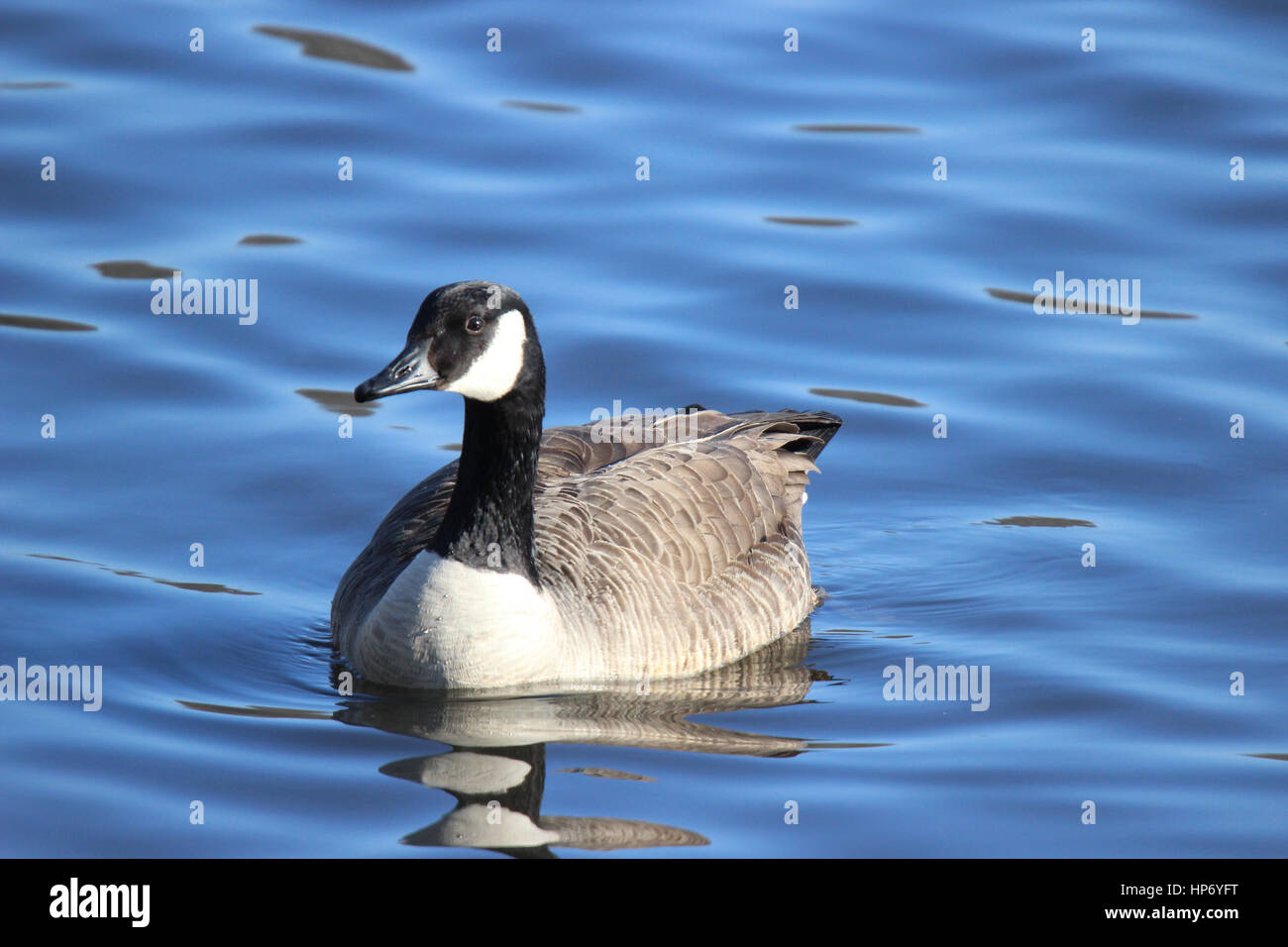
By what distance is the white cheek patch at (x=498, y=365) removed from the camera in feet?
29.9

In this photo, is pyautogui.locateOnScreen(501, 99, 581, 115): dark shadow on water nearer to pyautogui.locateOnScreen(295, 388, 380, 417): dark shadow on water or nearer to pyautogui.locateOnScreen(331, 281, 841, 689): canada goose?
pyautogui.locateOnScreen(295, 388, 380, 417): dark shadow on water

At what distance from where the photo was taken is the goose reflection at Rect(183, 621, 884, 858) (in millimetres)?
8156

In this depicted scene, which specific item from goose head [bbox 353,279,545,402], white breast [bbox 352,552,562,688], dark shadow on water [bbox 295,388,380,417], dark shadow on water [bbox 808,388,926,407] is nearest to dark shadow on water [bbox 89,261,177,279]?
dark shadow on water [bbox 295,388,380,417]

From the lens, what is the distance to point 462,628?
9438 mm

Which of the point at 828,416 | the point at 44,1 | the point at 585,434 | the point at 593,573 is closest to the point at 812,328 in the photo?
the point at 828,416

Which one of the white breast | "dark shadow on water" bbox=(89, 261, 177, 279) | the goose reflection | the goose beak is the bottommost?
the goose reflection

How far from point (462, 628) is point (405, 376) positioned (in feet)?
4.65

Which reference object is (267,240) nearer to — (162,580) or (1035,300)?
(162,580)

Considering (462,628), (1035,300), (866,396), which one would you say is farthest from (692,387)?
(462,628)

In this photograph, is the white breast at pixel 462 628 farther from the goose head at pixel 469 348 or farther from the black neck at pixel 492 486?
the goose head at pixel 469 348

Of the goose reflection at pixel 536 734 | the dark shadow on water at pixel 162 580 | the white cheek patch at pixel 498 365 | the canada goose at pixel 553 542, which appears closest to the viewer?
the goose reflection at pixel 536 734

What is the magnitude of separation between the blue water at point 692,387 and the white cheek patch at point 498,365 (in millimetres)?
1676

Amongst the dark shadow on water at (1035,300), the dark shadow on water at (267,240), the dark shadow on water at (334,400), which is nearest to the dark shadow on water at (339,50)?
the dark shadow on water at (267,240)

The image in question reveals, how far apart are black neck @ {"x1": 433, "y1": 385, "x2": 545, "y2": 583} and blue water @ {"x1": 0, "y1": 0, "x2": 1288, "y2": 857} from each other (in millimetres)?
833
